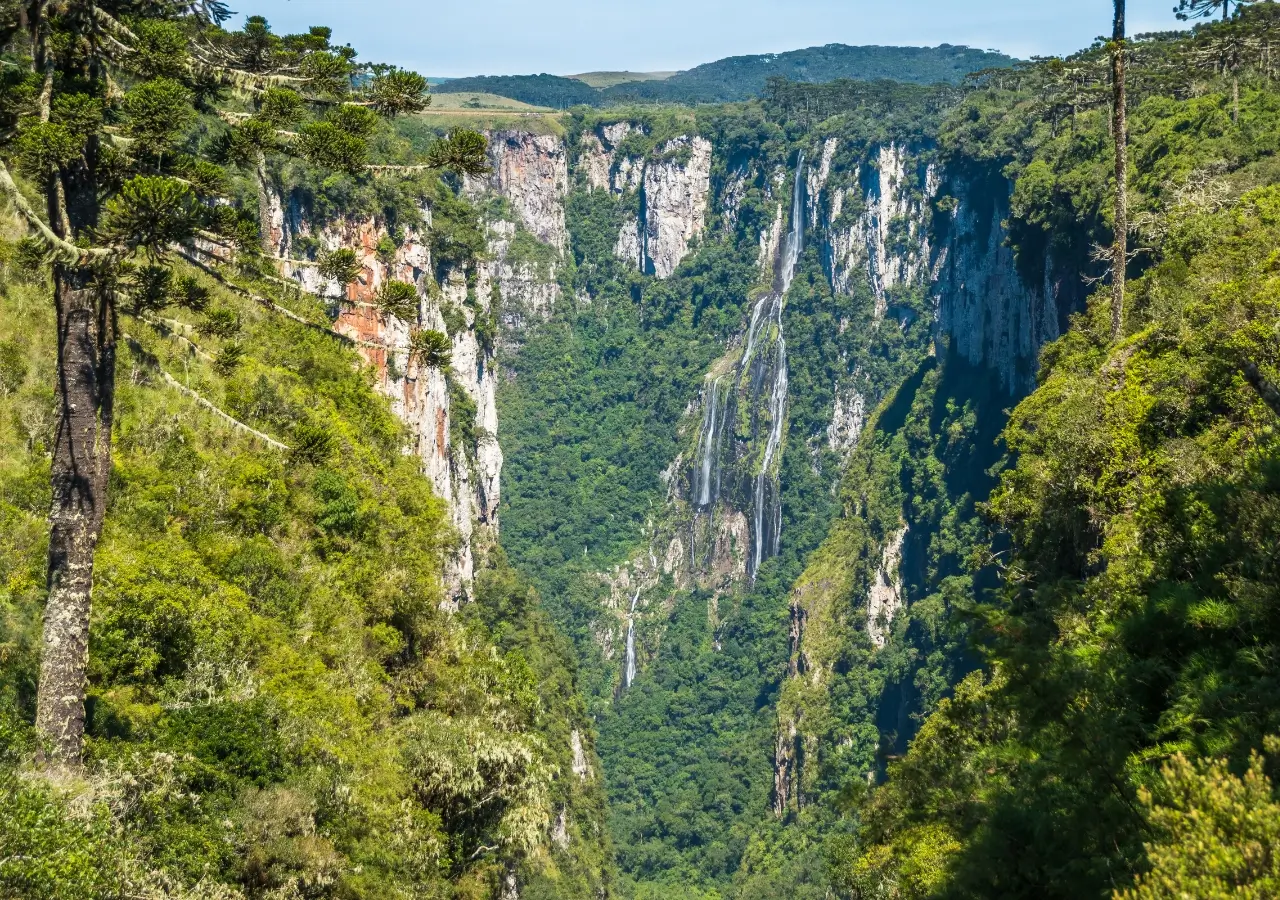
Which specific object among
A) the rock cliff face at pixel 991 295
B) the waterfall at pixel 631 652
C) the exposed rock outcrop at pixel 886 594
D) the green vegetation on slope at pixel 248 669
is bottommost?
the waterfall at pixel 631 652

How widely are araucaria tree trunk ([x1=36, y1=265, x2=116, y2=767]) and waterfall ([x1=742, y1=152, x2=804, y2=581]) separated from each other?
116 m

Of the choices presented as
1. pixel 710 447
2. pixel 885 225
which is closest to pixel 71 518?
pixel 885 225

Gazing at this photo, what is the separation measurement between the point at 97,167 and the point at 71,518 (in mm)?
3064

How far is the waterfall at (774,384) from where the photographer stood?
125688mm

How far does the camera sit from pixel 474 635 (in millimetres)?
25984

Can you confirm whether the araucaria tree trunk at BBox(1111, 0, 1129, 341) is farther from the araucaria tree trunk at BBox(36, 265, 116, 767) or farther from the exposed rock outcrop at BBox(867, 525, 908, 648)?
the exposed rock outcrop at BBox(867, 525, 908, 648)

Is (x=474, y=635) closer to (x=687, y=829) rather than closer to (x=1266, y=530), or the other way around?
(x=1266, y=530)

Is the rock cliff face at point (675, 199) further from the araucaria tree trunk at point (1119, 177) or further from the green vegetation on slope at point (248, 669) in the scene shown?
the green vegetation on slope at point (248, 669)

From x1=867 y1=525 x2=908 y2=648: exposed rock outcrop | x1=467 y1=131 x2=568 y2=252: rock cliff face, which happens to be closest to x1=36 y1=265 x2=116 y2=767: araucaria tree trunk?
x1=867 y1=525 x2=908 y2=648: exposed rock outcrop

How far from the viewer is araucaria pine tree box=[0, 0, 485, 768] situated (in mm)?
9055

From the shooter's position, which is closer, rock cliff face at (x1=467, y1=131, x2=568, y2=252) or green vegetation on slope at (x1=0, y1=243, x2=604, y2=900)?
green vegetation on slope at (x1=0, y1=243, x2=604, y2=900)

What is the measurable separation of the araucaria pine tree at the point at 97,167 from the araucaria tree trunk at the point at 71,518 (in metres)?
0.01

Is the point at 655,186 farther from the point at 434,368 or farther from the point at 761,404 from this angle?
the point at 434,368

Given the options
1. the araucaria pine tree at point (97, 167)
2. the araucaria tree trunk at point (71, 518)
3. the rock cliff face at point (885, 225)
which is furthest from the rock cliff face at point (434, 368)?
the rock cliff face at point (885, 225)
